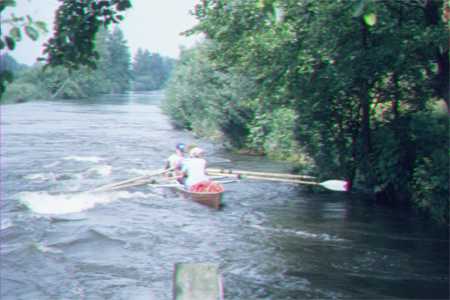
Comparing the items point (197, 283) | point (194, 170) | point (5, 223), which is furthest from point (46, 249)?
point (197, 283)

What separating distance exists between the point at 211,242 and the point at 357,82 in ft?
18.3

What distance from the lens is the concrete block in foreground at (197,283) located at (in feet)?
7.89

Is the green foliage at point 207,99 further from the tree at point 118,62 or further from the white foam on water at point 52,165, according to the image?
the tree at point 118,62

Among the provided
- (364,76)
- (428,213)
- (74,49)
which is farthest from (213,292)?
(428,213)

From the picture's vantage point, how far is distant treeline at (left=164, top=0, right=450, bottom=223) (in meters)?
13.1

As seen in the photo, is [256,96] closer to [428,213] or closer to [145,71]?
[428,213]

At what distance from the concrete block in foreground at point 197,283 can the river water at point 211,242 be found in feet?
24.9

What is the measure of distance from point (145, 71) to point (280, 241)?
432 ft

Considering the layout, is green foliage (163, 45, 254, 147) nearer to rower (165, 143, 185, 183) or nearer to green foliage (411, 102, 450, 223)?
rower (165, 143, 185, 183)

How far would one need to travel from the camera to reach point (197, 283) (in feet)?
8.02

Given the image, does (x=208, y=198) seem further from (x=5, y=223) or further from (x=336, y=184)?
(x=5, y=223)

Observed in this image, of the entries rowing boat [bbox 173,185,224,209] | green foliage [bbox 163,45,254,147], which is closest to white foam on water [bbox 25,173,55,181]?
rowing boat [bbox 173,185,224,209]

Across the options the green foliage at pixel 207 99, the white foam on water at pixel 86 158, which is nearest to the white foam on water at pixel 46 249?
the green foliage at pixel 207 99

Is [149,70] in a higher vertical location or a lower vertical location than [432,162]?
higher
